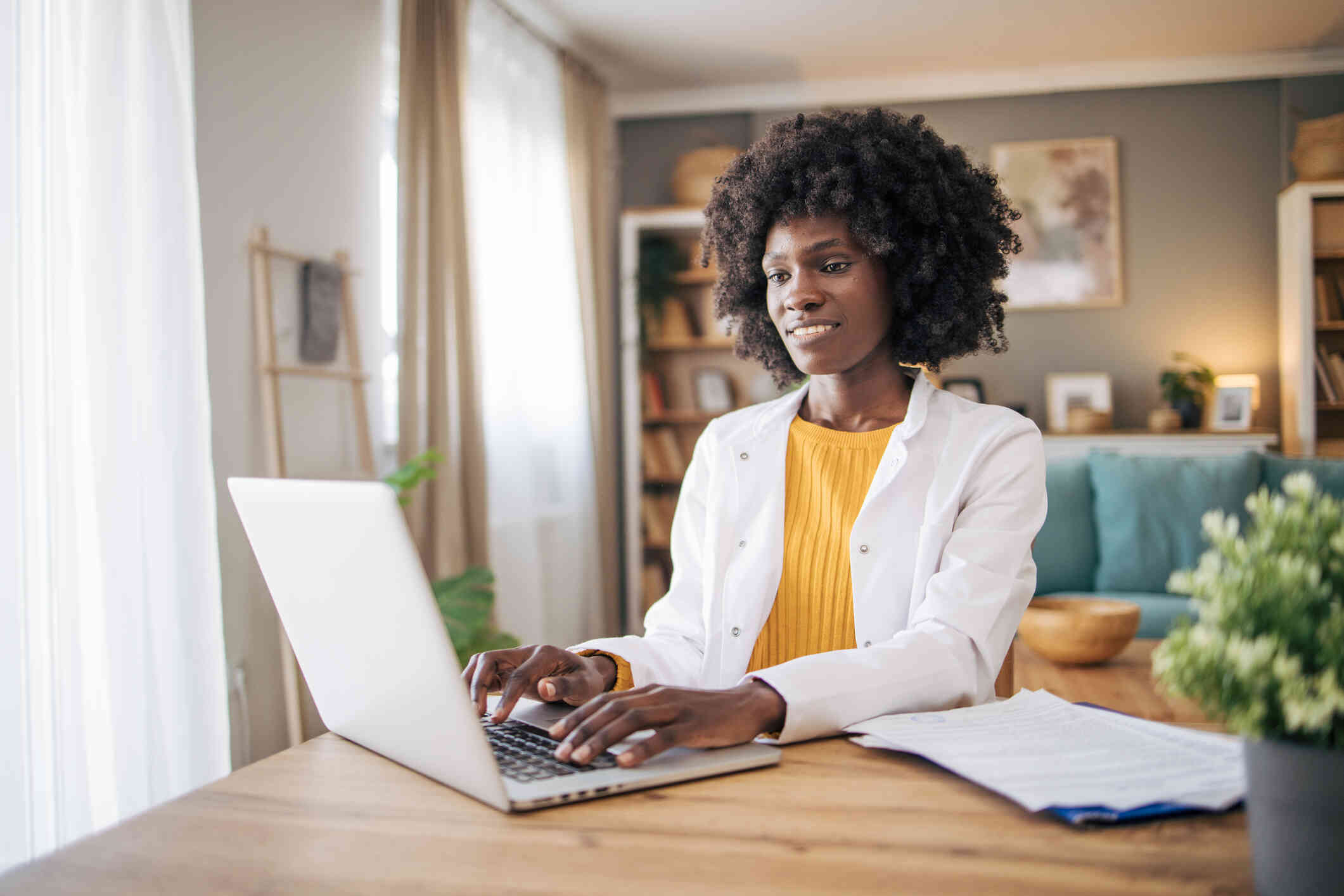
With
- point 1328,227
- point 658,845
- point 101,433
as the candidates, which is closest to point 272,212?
point 101,433

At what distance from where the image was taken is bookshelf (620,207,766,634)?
517 cm

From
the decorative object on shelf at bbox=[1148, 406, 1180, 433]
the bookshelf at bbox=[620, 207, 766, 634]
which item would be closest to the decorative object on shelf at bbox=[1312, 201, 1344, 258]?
the decorative object on shelf at bbox=[1148, 406, 1180, 433]

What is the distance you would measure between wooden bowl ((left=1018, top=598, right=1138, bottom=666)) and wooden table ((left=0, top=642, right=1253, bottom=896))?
5.19 feet

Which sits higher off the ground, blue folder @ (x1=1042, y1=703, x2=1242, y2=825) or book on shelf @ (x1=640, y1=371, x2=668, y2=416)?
book on shelf @ (x1=640, y1=371, x2=668, y2=416)

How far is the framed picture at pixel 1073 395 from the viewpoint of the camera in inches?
198

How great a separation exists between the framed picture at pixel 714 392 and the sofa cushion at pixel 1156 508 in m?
1.93

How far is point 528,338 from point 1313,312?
3.57 metres

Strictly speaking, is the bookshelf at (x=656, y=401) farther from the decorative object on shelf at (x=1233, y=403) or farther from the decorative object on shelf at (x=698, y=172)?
the decorative object on shelf at (x=1233, y=403)

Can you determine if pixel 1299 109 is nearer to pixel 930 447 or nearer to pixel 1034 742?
pixel 930 447

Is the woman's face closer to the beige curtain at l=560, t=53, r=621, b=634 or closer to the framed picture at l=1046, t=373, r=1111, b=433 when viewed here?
the beige curtain at l=560, t=53, r=621, b=634

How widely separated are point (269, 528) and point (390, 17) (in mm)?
3202

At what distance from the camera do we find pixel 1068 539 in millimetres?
3932

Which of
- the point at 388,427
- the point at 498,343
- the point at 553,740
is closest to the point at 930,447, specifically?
the point at 553,740

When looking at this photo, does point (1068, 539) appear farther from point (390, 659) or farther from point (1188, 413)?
point (390, 659)
